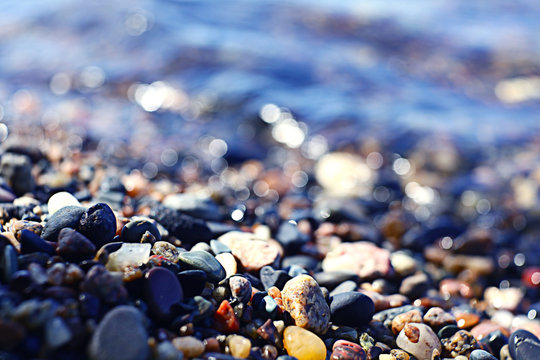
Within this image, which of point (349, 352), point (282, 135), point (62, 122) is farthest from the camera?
point (282, 135)

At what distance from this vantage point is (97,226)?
→ 2.00m

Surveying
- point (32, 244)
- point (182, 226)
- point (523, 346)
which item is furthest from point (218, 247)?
point (523, 346)

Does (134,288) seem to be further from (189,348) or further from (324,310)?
(324,310)

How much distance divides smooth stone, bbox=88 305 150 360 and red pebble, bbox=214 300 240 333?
402 mm

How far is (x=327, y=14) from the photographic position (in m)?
11.2

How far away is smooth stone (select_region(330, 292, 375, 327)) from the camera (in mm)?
2189

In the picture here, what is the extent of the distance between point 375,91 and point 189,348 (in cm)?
680

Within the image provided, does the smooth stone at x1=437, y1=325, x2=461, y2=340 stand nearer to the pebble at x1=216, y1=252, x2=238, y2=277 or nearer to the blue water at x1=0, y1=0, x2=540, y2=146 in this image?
the pebble at x1=216, y1=252, x2=238, y2=277

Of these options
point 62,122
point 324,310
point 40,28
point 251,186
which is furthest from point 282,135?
point 40,28

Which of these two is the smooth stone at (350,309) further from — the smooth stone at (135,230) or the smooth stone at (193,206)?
the smooth stone at (193,206)

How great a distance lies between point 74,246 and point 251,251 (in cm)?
100

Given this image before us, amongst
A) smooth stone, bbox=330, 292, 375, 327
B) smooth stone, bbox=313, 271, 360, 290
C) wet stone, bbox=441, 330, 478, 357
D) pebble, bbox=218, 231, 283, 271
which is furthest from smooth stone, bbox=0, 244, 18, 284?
wet stone, bbox=441, 330, 478, 357

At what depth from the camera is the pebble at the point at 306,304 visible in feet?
6.73

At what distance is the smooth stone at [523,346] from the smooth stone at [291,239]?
1.40 m
